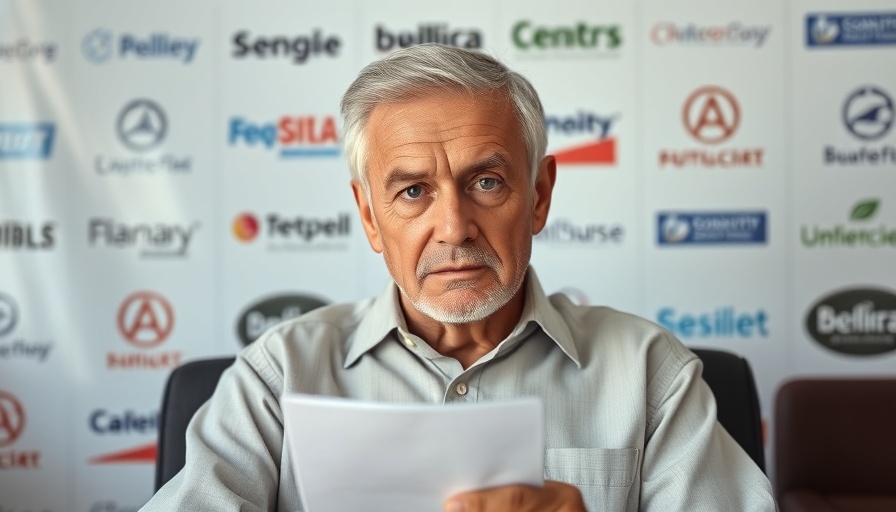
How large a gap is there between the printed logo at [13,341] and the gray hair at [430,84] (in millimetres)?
2165

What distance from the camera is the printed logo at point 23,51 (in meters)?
3.44

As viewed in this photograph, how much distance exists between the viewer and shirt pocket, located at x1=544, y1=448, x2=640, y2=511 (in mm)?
1622

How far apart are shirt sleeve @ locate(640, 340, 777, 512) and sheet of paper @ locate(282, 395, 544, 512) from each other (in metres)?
0.50

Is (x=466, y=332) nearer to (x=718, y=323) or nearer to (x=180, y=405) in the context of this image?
(x=180, y=405)

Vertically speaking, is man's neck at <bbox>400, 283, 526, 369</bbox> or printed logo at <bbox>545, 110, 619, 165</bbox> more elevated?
printed logo at <bbox>545, 110, 619, 165</bbox>

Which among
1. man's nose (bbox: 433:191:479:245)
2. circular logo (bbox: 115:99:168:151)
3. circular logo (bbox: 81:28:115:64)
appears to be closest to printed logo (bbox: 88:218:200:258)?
circular logo (bbox: 115:99:168:151)

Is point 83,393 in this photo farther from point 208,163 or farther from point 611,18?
point 611,18

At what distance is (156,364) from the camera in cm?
347

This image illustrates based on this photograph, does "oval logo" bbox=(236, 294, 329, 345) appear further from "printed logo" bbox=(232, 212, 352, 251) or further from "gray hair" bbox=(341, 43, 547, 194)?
"gray hair" bbox=(341, 43, 547, 194)

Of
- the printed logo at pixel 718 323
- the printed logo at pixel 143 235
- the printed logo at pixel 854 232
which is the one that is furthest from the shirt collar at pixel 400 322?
the printed logo at pixel 854 232

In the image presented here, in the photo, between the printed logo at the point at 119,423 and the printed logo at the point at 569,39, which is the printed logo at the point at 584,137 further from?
the printed logo at the point at 119,423

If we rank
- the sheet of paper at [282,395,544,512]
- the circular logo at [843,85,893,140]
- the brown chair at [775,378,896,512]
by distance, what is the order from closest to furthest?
the sheet of paper at [282,395,544,512]
the brown chair at [775,378,896,512]
the circular logo at [843,85,893,140]

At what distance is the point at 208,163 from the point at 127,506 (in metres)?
1.30

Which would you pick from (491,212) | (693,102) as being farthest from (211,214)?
(491,212)
